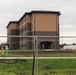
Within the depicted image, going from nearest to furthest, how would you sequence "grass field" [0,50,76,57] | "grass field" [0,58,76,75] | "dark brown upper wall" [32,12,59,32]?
1. "grass field" [0,58,76,75]
2. "grass field" [0,50,76,57]
3. "dark brown upper wall" [32,12,59,32]

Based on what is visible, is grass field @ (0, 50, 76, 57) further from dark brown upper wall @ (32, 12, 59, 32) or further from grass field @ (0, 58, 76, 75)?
dark brown upper wall @ (32, 12, 59, 32)

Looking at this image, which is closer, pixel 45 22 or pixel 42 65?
pixel 42 65

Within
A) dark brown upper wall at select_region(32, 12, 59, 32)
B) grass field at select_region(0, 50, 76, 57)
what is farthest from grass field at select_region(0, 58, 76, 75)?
dark brown upper wall at select_region(32, 12, 59, 32)

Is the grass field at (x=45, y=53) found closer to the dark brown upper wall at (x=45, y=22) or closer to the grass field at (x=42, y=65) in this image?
the grass field at (x=42, y=65)

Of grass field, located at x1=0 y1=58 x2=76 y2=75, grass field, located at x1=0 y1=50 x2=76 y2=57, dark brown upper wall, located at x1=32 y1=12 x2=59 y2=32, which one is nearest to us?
grass field, located at x1=0 y1=58 x2=76 y2=75

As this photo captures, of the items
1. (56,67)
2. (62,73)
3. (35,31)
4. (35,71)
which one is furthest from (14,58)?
(35,31)

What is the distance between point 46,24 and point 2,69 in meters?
57.0

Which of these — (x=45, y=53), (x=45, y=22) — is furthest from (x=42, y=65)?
(x=45, y=22)

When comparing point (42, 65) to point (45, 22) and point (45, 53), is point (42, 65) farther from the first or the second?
point (45, 22)

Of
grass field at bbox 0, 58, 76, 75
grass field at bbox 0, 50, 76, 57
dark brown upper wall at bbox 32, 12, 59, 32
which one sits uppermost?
dark brown upper wall at bbox 32, 12, 59, 32

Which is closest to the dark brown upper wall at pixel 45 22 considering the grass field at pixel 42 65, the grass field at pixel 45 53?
the grass field at pixel 42 65

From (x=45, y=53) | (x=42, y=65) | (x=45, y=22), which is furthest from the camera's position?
(x=45, y=22)

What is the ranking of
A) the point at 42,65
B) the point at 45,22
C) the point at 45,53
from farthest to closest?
1. the point at 45,22
2. the point at 45,53
3. the point at 42,65

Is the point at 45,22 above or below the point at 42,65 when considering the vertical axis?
above
